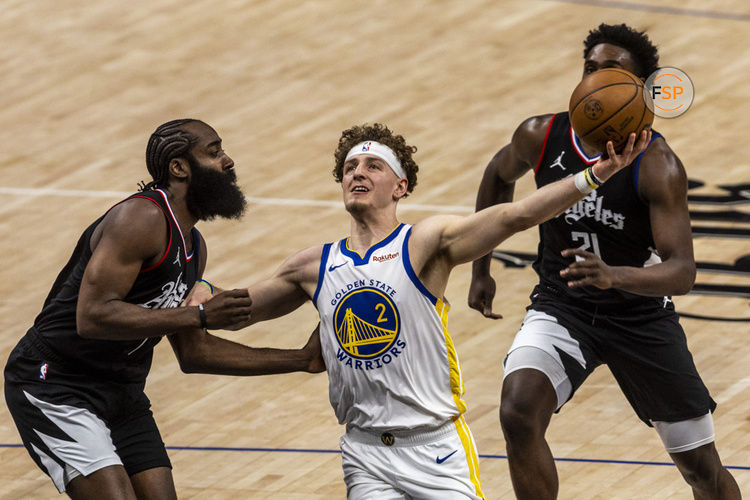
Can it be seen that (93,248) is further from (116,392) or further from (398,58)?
(398,58)

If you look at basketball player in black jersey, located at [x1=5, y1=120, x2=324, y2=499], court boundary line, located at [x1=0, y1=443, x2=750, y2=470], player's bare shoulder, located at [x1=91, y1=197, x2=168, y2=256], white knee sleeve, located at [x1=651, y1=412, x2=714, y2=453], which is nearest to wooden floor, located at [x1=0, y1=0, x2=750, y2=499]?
court boundary line, located at [x1=0, y1=443, x2=750, y2=470]

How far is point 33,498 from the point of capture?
7.47m

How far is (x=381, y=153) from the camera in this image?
5.87 m

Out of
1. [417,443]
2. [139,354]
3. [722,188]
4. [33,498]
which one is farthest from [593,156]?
[722,188]

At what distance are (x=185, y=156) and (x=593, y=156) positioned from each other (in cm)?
198

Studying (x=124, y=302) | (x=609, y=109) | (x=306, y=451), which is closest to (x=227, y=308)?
(x=124, y=302)

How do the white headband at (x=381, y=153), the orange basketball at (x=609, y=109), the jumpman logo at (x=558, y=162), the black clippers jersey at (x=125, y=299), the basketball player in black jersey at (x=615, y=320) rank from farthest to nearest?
the jumpman logo at (x=558, y=162) → the basketball player in black jersey at (x=615, y=320) → the white headband at (x=381, y=153) → the black clippers jersey at (x=125, y=299) → the orange basketball at (x=609, y=109)

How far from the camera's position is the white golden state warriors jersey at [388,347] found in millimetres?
5473

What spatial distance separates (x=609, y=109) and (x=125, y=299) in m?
2.19

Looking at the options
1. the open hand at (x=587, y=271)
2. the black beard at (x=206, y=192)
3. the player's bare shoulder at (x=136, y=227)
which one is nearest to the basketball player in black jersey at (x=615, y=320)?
the open hand at (x=587, y=271)

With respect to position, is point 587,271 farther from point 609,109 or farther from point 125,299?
point 125,299

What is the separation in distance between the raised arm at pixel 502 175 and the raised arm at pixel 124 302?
174 centimetres

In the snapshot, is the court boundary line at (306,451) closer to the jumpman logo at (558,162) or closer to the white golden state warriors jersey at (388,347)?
the jumpman logo at (558,162)

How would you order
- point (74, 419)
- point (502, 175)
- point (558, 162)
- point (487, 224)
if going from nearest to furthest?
point (487, 224) < point (74, 419) < point (558, 162) < point (502, 175)
